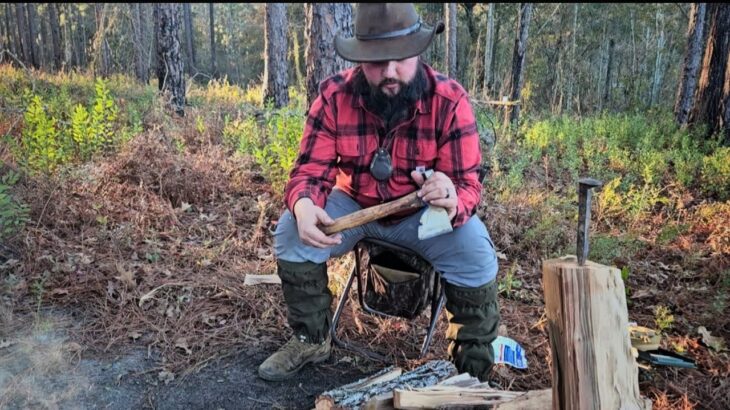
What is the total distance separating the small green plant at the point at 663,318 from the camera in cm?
287

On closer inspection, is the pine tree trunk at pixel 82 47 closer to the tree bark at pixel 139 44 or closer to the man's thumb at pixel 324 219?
the tree bark at pixel 139 44

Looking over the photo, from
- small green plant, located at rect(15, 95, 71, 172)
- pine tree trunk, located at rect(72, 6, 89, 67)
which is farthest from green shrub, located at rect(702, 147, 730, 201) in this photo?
pine tree trunk, located at rect(72, 6, 89, 67)

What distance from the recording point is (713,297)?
330 cm

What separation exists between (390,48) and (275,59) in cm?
758

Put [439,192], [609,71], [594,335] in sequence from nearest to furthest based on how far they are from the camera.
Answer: [594,335] → [439,192] → [609,71]

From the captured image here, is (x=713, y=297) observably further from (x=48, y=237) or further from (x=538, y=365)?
Result: (x=48, y=237)

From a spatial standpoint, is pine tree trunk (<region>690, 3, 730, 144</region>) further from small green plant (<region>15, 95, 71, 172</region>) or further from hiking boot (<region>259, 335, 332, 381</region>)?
small green plant (<region>15, 95, 71, 172</region>)

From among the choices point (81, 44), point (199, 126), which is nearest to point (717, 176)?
point (199, 126)

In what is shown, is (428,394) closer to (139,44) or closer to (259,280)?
(259,280)

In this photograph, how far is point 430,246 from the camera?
2.28 m

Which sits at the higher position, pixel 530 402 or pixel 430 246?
pixel 430 246

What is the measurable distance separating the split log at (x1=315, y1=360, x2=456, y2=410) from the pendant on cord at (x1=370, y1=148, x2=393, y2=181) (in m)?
0.87

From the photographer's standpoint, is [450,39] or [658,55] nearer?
[450,39]

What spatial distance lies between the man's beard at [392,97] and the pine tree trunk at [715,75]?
6.77 m
